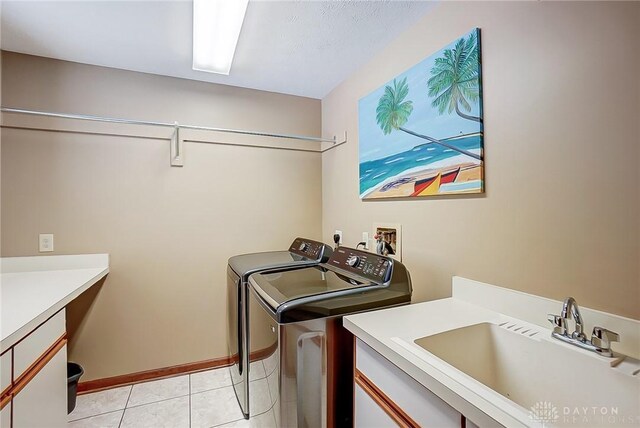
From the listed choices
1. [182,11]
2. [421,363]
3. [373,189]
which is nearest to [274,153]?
[373,189]

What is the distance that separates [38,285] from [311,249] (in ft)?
5.00

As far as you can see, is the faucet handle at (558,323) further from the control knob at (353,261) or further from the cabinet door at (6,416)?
the cabinet door at (6,416)

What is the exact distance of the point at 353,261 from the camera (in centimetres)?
162

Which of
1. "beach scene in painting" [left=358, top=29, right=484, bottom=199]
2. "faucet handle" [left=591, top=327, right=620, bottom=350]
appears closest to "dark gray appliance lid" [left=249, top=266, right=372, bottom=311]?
"beach scene in painting" [left=358, top=29, right=484, bottom=199]

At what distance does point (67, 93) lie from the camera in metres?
1.97

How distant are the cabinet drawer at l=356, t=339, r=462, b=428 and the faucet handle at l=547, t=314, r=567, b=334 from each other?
487 millimetres

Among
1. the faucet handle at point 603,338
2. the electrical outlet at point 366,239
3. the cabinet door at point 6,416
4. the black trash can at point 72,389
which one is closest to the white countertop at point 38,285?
the cabinet door at point 6,416

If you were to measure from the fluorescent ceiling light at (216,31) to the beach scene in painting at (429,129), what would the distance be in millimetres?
904

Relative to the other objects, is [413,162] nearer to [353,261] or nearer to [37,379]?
[353,261]

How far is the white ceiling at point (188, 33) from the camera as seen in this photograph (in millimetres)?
1494

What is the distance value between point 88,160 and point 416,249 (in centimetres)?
220

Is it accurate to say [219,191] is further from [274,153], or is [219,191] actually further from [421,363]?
[421,363]

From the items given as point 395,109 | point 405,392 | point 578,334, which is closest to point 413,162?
point 395,109

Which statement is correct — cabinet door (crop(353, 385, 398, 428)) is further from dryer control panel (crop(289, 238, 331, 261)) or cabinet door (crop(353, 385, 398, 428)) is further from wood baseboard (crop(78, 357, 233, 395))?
wood baseboard (crop(78, 357, 233, 395))
